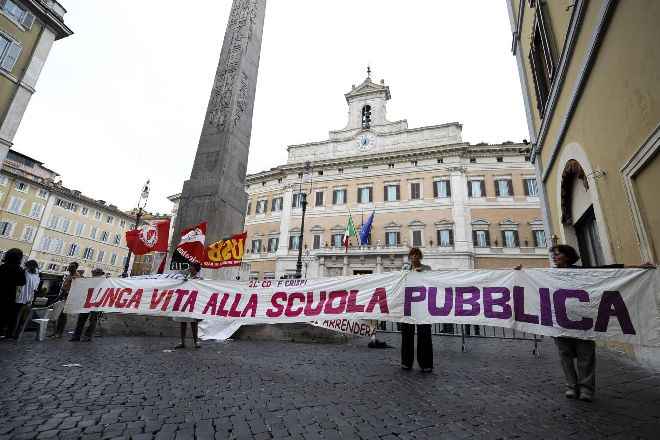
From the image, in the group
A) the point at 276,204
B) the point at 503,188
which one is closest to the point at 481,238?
the point at 503,188

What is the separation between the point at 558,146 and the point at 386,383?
719 cm

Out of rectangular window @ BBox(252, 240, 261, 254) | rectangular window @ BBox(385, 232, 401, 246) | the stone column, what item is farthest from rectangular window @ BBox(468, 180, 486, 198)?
rectangular window @ BBox(252, 240, 261, 254)

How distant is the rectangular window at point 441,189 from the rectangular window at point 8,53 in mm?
28497

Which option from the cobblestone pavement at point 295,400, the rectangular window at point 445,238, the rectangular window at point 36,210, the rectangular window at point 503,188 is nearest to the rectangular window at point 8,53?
the cobblestone pavement at point 295,400

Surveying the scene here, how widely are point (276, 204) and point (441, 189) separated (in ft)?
54.1

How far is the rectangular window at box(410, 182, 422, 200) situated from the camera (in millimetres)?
28897

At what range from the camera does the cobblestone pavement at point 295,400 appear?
231 cm

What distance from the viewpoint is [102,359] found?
4.61m

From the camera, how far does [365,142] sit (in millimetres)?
32812

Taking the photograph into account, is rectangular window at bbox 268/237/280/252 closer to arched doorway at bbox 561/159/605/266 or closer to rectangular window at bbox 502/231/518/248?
rectangular window at bbox 502/231/518/248

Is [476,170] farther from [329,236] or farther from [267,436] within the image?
[267,436]

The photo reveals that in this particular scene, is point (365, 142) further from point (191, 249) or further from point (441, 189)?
point (191, 249)

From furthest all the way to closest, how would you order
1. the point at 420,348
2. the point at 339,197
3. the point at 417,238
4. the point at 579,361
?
the point at 339,197 → the point at 417,238 → the point at 420,348 → the point at 579,361

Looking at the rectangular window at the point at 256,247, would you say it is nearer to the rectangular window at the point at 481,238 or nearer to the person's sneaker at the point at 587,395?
the rectangular window at the point at 481,238
